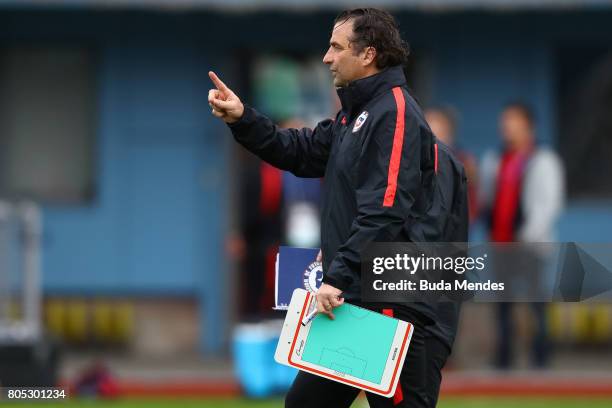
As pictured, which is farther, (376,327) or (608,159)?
(608,159)

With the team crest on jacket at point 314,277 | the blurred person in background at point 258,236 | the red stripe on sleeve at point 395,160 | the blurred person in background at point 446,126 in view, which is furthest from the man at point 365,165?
the blurred person in background at point 258,236

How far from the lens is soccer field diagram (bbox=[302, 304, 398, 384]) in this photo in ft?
19.6

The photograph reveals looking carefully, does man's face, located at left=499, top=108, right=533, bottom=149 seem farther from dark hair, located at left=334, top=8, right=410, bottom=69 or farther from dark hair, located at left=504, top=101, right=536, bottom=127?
dark hair, located at left=334, top=8, right=410, bottom=69

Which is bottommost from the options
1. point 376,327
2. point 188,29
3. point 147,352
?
point 147,352

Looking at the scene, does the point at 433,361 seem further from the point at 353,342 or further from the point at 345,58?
the point at 345,58

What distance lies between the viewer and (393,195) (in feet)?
19.4

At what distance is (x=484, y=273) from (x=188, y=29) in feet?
25.1

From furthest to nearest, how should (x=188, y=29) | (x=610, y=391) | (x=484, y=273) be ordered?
1. (x=188, y=29)
2. (x=610, y=391)
3. (x=484, y=273)

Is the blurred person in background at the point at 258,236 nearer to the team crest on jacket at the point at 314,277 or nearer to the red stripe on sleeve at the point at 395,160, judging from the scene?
the team crest on jacket at the point at 314,277

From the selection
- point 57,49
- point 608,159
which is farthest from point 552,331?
point 57,49

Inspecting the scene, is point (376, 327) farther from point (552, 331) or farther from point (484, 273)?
point (552, 331)

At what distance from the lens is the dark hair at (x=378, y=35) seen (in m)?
6.19

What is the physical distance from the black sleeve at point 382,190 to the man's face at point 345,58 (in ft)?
0.96

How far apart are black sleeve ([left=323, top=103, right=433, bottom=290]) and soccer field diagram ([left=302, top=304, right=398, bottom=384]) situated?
0.14 m
